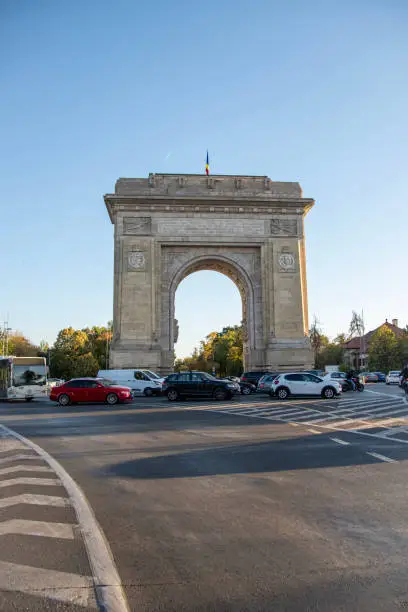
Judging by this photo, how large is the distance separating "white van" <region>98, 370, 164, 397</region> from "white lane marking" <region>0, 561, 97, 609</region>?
28.1m

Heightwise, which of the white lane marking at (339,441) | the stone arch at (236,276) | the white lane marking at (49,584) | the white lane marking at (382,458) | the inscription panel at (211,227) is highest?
the inscription panel at (211,227)

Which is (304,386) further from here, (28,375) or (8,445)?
(8,445)

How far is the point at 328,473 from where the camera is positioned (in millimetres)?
7688

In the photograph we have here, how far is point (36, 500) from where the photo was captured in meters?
6.14

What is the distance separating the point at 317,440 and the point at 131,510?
6.36 m

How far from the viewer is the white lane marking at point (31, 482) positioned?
696 centimetres

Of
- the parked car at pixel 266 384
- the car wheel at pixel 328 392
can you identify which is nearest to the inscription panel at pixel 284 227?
the parked car at pixel 266 384

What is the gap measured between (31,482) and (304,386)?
65.8ft

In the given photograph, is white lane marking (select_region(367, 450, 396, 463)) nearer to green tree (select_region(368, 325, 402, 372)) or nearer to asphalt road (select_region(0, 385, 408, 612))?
asphalt road (select_region(0, 385, 408, 612))

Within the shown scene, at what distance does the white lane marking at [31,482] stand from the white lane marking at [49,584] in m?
3.04

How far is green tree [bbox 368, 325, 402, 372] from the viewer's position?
75312mm

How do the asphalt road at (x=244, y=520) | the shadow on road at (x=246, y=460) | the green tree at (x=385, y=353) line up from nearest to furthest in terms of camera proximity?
the asphalt road at (x=244, y=520) → the shadow on road at (x=246, y=460) → the green tree at (x=385, y=353)

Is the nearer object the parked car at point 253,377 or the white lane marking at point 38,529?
the white lane marking at point 38,529

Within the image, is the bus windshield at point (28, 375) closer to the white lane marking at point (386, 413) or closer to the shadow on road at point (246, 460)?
the white lane marking at point (386, 413)
